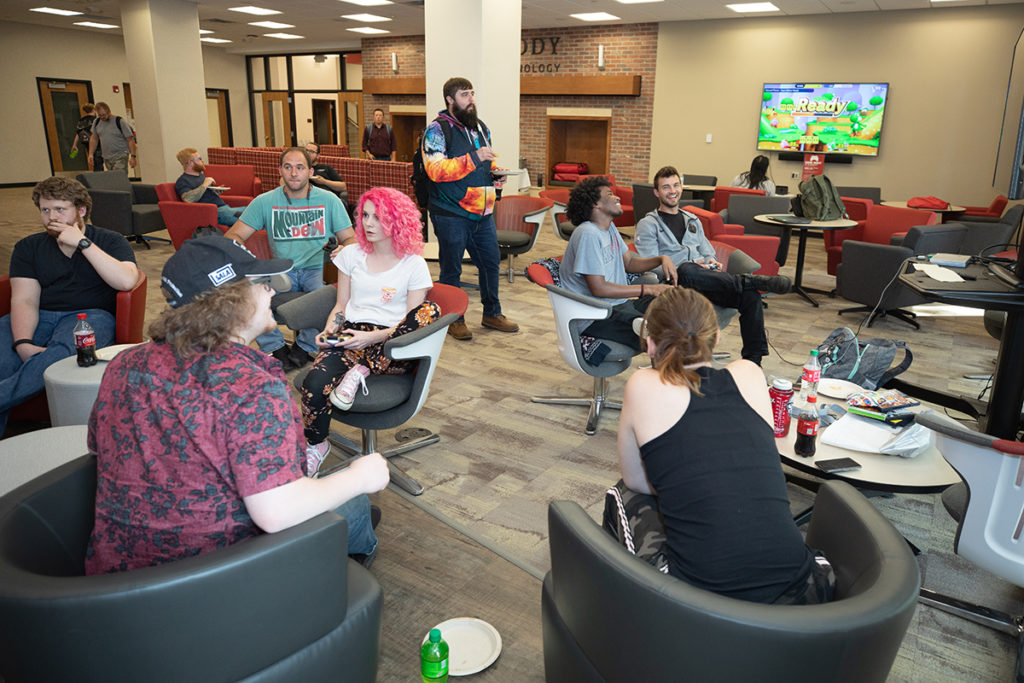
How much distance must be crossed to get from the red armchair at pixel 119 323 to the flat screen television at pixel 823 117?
9.54 metres

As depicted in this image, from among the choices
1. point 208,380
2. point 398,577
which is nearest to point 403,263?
point 398,577

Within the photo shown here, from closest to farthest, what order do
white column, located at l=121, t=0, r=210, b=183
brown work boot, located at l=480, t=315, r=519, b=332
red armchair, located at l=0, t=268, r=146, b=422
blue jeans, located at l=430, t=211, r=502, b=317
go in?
red armchair, located at l=0, t=268, r=146, b=422
blue jeans, located at l=430, t=211, r=502, b=317
brown work boot, located at l=480, t=315, r=519, b=332
white column, located at l=121, t=0, r=210, b=183

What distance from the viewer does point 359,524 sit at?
2145 millimetres

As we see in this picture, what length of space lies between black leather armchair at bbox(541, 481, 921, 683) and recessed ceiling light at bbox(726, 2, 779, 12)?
31.2 feet

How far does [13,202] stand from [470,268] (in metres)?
9.60

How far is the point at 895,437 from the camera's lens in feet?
7.91

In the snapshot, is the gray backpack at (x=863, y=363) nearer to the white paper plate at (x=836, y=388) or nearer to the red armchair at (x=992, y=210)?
the white paper plate at (x=836, y=388)

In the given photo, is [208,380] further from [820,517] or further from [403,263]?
[403,263]

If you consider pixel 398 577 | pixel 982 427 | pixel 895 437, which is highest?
pixel 895 437

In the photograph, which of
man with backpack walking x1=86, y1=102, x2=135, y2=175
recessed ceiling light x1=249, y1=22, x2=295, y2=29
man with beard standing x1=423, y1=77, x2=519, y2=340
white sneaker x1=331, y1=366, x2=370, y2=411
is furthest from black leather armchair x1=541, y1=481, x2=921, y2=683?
recessed ceiling light x1=249, y1=22, x2=295, y2=29

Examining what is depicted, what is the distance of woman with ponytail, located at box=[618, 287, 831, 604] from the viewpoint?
1.49 m

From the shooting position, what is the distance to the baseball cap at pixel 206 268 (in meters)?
1.85

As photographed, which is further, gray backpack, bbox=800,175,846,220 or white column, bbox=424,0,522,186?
white column, bbox=424,0,522,186

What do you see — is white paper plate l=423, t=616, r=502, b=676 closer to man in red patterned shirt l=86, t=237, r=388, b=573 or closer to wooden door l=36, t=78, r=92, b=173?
man in red patterned shirt l=86, t=237, r=388, b=573
